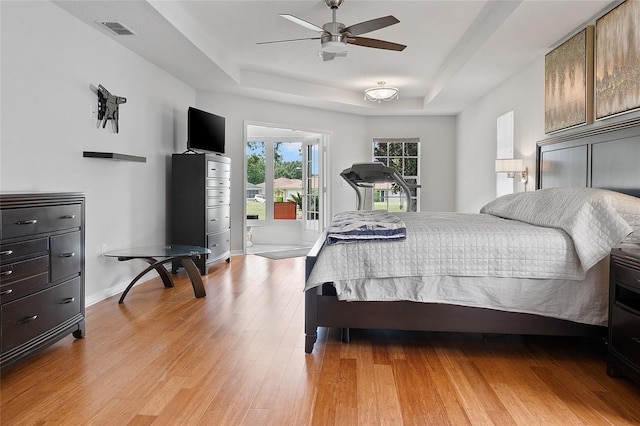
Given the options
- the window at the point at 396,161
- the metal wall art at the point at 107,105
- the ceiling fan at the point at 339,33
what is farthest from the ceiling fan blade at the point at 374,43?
the window at the point at 396,161

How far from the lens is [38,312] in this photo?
7.93 ft

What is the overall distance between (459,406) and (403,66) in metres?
4.81

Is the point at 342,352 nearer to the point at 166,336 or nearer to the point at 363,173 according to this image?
the point at 166,336

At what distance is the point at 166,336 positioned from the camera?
2.91 meters

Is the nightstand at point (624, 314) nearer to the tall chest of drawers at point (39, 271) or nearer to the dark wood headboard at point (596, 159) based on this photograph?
the dark wood headboard at point (596, 159)

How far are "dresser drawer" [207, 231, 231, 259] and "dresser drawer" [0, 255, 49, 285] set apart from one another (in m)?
2.76

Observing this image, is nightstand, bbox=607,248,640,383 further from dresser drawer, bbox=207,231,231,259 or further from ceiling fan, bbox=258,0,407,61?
dresser drawer, bbox=207,231,231,259

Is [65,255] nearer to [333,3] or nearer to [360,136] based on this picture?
[333,3]

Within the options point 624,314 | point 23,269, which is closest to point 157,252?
point 23,269

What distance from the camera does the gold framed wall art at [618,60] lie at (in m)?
2.96

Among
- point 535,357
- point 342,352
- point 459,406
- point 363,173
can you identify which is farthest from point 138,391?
→ point 363,173

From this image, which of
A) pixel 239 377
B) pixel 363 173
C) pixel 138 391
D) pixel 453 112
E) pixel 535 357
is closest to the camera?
pixel 138 391

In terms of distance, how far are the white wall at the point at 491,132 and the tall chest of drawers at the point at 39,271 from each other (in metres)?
4.18

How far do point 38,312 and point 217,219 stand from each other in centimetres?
316
